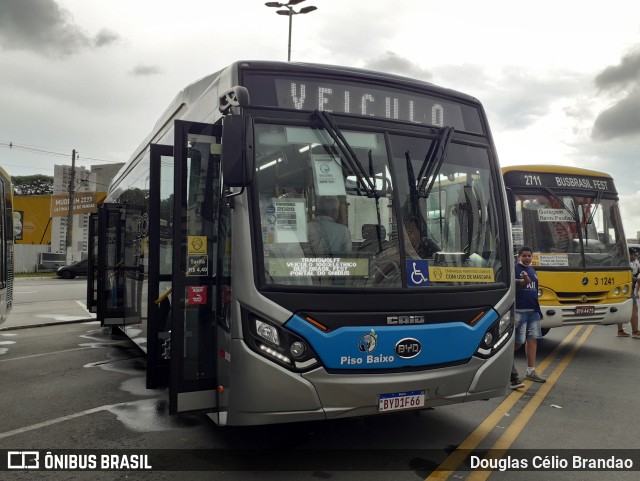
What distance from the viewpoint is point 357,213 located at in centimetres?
433

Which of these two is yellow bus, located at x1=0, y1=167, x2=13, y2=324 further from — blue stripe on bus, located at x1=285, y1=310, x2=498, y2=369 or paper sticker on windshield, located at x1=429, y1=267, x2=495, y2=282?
paper sticker on windshield, located at x1=429, y1=267, x2=495, y2=282

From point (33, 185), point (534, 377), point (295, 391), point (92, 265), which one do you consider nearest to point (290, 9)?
point (92, 265)

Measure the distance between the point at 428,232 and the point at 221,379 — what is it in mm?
1961

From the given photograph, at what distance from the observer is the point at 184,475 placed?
4.25 metres

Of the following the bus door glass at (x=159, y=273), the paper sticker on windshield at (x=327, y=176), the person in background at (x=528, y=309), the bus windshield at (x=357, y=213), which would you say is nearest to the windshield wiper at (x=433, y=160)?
the bus windshield at (x=357, y=213)

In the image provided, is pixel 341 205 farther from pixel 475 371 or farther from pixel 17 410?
pixel 17 410

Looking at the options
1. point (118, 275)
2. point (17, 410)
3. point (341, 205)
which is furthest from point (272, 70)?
point (118, 275)

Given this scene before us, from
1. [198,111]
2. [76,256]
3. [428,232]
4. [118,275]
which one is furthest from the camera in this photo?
[76,256]

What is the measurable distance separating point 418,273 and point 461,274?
0.46 m

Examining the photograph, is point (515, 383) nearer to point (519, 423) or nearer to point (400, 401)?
point (519, 423)

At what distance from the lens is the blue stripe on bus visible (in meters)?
4.04

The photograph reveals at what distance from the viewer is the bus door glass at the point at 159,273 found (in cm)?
527

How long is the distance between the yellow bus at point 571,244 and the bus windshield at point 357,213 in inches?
196

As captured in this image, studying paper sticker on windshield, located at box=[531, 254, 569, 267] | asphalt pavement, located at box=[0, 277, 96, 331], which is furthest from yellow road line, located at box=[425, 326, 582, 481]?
asphalt pavement, located at box=[0, 277, 96, 331]
